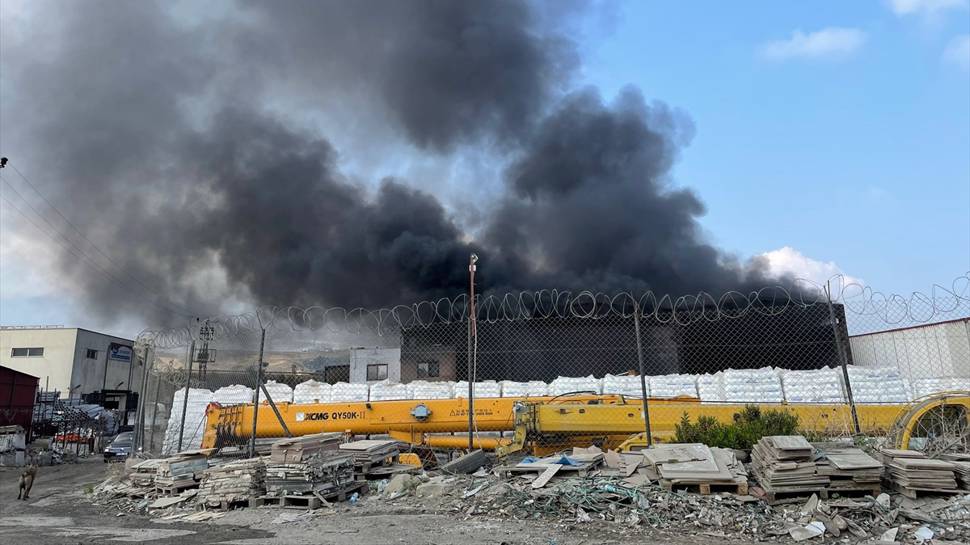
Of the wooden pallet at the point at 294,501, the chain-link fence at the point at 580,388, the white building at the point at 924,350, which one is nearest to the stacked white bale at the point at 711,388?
the chain-link fence at the point at 580,388

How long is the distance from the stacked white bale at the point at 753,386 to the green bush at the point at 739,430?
175 inches

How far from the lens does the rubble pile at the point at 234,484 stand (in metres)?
7.82

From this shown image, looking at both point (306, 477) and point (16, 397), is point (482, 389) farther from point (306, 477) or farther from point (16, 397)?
point (16, 397)

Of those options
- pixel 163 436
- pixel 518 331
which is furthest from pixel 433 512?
pixel 518 331

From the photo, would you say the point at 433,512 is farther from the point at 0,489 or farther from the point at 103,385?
the point at 103,385

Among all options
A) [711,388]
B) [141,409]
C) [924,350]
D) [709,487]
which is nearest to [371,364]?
[141,409]

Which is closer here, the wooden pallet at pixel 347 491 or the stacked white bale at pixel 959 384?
the wooden pallet at pixel 347 491

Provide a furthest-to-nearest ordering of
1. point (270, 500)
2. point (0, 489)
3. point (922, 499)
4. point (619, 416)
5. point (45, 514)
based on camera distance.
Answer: point (0, 489), point (619, 416), point (45, 514), point (270, 500), point (922, 499)

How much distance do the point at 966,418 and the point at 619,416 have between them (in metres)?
4.56

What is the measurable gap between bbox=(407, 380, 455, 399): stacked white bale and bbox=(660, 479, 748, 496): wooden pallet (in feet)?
25.9

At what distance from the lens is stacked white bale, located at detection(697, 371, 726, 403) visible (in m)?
13.3

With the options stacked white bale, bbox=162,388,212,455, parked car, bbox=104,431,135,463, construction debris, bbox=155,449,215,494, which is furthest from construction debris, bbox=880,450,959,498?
parked car, bbox=104,431,135,463

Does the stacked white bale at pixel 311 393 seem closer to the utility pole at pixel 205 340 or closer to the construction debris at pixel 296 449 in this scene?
the utility pole at pixel 205 340

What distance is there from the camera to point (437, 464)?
33.5 ft
